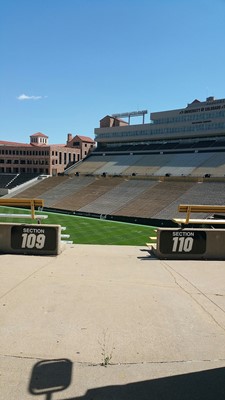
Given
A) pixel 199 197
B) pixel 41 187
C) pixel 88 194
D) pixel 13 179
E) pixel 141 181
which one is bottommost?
pixel 88 194

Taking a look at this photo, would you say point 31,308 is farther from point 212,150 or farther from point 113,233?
point 212,150

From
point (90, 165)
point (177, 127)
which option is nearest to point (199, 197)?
point (177, 127)

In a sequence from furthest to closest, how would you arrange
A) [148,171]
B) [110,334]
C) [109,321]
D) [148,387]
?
[148,171]
[109,321]
[110,334]
[148,387]

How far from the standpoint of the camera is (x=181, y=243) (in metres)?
10.1

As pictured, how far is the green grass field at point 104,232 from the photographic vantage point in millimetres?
28156

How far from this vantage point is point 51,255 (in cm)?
990

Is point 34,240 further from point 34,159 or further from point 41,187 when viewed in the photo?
point 34,159

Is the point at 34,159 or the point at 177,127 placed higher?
the point at 177,127

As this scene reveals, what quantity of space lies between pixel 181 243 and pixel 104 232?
22.6 m

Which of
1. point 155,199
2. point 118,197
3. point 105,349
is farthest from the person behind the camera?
point 118,197

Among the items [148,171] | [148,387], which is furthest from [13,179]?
[148,387]

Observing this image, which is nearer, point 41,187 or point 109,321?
point 109,321

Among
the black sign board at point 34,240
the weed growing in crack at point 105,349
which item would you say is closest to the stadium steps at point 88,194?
the black sign board at point 34,240

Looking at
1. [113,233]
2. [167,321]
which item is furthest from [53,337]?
[113,233]
